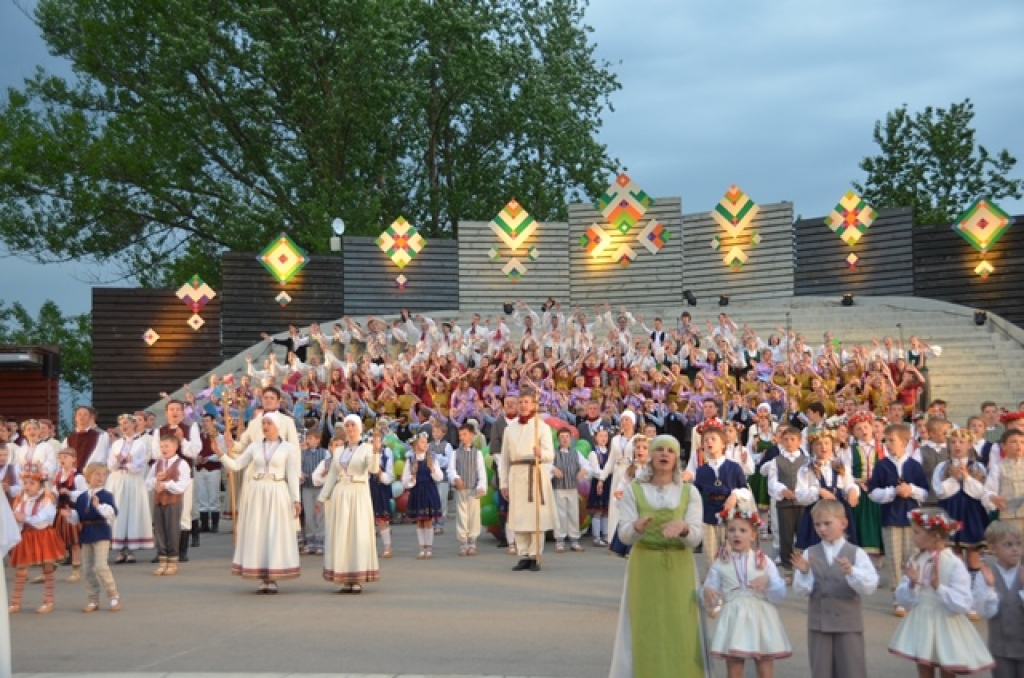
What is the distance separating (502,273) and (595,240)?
2522 millimetres

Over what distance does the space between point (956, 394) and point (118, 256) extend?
2895 cm

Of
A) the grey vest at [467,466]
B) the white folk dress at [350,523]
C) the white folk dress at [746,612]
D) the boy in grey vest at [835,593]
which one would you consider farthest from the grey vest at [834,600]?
the grey vest at [467,466]

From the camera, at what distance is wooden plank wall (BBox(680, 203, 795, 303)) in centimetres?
3312

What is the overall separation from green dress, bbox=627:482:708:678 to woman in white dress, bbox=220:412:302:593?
584 centimetres

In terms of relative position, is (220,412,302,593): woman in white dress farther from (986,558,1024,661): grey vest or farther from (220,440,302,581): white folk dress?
(986,558,1024,661): grey vest

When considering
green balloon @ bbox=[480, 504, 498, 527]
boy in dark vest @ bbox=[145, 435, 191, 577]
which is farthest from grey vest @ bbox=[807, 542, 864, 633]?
green balloon @ bbox=[480, 504, 498, 527]

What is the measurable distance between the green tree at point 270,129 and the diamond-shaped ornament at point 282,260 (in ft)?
18.9

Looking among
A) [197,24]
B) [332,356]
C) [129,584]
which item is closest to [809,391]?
[332,356]

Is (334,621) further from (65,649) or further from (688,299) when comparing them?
(688,299)

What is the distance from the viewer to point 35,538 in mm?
12750

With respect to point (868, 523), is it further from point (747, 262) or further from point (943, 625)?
point (747, 262)

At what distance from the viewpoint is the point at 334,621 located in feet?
38.1

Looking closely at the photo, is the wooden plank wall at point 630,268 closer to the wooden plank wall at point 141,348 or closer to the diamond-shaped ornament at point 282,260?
the diamond-shaped ornament at point 282,260

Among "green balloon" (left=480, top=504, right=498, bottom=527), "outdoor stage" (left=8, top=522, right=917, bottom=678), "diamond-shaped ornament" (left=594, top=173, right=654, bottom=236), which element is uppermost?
"diamond-shaped ornament" (left=594, top=173, right=654, bottom=236)
